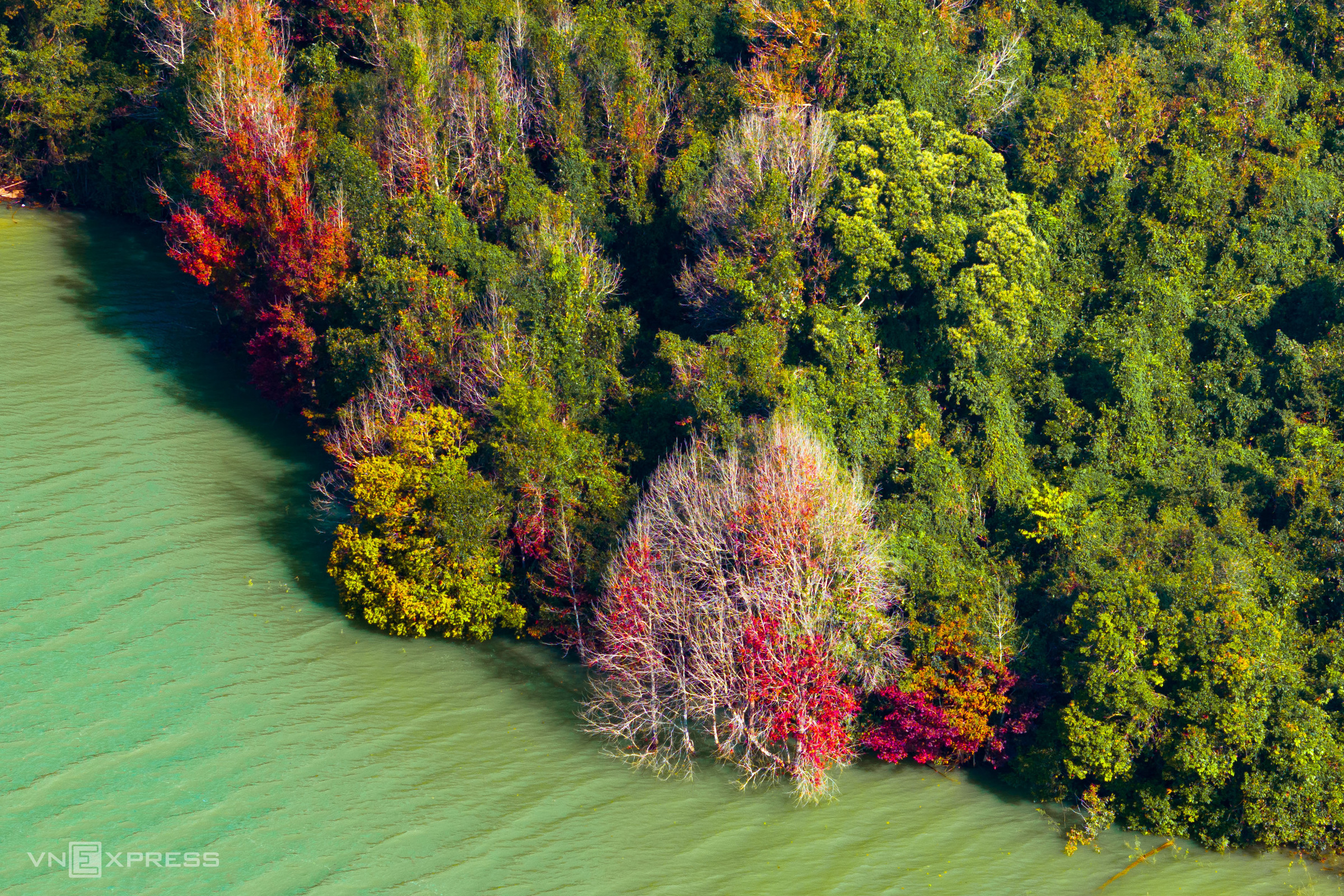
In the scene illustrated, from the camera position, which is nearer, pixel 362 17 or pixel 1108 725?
pixel 1108 725

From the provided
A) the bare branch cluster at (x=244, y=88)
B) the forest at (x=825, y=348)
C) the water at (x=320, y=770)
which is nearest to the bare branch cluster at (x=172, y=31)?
the forest at (x=825, y=348)

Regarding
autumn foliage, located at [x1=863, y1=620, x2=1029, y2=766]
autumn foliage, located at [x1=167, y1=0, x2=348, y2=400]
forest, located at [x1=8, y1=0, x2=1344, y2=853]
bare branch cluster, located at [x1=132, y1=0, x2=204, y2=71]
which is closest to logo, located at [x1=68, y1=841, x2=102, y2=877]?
forest, located at [x1=8, y1=0, x2=1344, y2=853]

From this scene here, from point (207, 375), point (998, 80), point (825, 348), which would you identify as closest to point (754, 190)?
point (825, 348)

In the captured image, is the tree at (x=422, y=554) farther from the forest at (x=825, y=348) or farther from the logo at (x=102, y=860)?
the logo at (x=102, y=860)

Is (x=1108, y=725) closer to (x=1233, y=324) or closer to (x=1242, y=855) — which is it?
(x=1242, y=855)

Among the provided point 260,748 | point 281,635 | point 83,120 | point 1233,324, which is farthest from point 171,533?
point 1233,324

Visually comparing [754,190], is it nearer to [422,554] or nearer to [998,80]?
[998,80]
